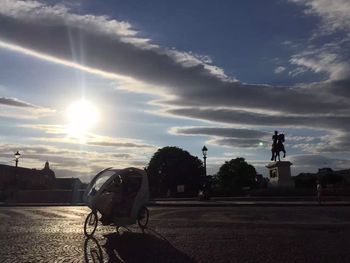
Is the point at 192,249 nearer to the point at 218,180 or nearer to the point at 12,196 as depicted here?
the point at 12,196

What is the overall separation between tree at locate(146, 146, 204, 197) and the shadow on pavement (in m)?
71.6

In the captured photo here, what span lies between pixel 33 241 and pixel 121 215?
276cm

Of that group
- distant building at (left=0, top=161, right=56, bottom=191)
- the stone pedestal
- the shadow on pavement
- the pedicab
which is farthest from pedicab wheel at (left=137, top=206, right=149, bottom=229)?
distant building at (left=0, top=161, right=56, bottom=191)

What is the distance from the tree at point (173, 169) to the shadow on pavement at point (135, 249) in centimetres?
7160

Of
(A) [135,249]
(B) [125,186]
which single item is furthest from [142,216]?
(A) [135,249]

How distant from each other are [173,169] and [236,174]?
19.6 metres

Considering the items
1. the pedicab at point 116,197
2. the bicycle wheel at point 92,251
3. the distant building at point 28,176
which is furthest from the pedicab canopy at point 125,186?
the distant building at point 28,176

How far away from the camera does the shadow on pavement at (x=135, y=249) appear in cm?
1017

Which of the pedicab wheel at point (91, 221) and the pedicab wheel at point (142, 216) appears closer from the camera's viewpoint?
the pedicab wheel at point (91, 221)

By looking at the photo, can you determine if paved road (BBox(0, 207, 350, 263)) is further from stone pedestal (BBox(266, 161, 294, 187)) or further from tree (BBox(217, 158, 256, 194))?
tree (BBox(217, 158, 256, 194))

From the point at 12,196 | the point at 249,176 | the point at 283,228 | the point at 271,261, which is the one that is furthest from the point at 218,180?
the point at 271,261

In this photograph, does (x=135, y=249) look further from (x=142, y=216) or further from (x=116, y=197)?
(x=142, y=216)

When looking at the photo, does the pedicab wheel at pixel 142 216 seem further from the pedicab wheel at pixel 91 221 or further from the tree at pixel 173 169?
the tree at pixel 173 169

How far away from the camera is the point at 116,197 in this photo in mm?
14680
